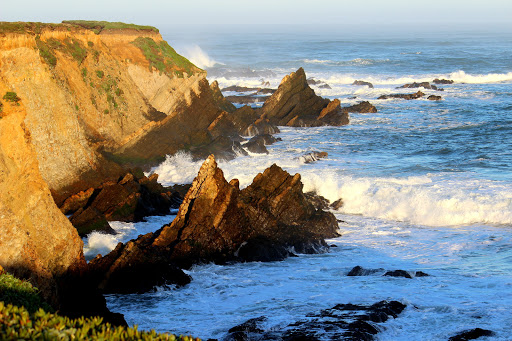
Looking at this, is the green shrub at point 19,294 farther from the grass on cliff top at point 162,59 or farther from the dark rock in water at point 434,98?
the dark rock in water at point 434,98

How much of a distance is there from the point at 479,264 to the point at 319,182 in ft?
36.3

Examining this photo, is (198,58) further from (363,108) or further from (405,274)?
(405,274)

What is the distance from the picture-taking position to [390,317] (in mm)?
15727

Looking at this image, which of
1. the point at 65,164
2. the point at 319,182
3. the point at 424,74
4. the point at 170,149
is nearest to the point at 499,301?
the point at 319,182

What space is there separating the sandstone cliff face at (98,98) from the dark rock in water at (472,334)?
12.6 m

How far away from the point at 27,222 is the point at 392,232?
14.5 metres

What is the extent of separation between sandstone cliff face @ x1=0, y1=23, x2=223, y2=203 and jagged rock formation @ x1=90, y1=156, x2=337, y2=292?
5.58m

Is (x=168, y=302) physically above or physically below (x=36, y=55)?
below

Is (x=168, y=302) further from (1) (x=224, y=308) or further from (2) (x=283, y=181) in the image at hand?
(2) (x=283, y=181)

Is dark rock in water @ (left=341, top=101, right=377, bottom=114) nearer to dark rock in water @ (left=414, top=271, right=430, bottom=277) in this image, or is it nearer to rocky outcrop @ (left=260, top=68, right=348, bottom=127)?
rocky outcrop @ (left=260, top=68, right=348, bottom=127)

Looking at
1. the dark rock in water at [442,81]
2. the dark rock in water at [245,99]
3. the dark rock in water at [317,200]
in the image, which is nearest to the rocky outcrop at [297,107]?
the dark rock in water at [245,99]

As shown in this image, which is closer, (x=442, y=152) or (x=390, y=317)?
(x=390, y=317)

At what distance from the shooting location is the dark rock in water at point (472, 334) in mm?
14664

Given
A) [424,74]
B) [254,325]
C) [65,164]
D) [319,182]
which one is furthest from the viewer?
[424,74]
